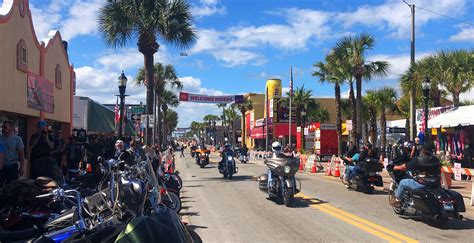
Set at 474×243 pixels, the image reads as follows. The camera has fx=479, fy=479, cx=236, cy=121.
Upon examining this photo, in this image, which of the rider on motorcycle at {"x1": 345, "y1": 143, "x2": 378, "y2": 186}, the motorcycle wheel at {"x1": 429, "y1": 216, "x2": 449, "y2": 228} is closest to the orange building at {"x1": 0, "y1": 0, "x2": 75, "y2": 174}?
→ the rider on motorcycle at {"x1": 345, "y1": 143, "x2": 378, "y2": 186}

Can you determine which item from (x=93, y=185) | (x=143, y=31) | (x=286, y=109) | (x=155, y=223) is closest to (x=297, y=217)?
(x=93, y=185)

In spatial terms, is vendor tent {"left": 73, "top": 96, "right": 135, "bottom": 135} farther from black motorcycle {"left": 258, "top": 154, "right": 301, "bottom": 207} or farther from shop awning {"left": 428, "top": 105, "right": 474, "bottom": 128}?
shop awning {"left": 428, "top": 105, "right": 474, "bottom": 128}

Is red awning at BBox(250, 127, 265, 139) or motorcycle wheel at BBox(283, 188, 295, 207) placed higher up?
red awning at BBox(250, 127, 265, 139)

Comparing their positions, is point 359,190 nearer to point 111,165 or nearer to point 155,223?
point 111,165

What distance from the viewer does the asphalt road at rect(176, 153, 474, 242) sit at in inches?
336

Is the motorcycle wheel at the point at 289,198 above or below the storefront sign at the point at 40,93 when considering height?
below

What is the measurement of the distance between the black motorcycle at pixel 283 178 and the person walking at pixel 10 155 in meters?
6.04

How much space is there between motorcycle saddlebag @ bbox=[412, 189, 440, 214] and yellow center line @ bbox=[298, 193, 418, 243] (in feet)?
2.90

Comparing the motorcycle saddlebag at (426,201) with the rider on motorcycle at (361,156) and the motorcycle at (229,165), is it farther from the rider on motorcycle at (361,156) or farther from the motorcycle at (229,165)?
the motorcycle at (229,165)

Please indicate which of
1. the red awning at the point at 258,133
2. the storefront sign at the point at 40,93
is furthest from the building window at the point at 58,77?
the red awning at the point at 258,133

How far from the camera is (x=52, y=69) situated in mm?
21531

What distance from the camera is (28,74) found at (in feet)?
57.2

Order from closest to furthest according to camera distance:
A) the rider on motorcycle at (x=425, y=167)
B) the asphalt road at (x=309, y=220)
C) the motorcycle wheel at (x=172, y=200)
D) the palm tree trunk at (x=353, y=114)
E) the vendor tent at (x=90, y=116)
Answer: the asphalt road at (x=309, y=220), the motorcycle wheel at (x=172, y=200), the rider on motorcycle at (x=425, y=167), the vendor tent at (x=90, y=116), the palm tree trunk at (x=353, y=114)

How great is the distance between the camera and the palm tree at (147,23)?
71.1 ft
